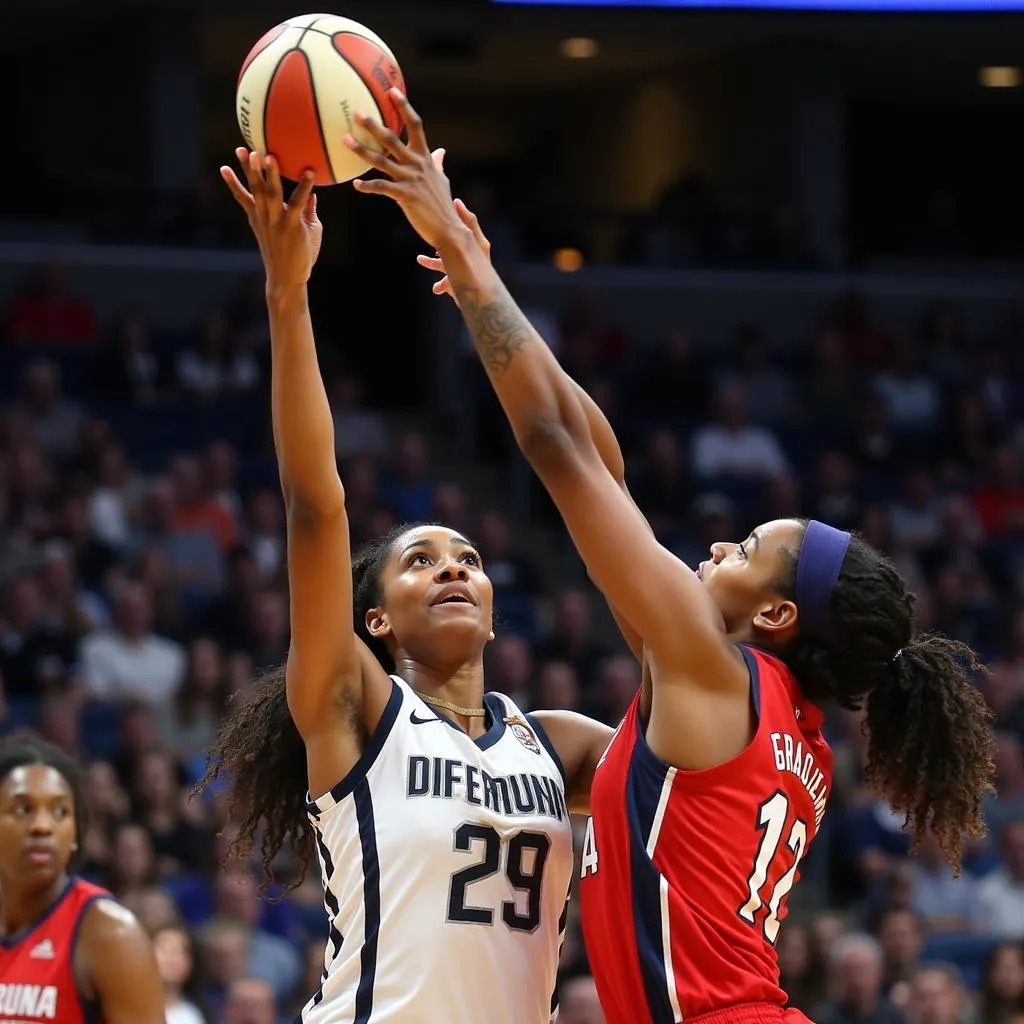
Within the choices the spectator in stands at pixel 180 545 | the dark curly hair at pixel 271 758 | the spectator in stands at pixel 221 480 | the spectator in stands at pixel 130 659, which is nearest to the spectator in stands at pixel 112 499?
the spectator in stands at pixel 180 545

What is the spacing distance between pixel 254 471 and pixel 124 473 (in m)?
0.90

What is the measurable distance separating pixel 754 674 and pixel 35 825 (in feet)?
6.44

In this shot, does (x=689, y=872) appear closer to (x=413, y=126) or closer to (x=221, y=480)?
(x=413, y=126)

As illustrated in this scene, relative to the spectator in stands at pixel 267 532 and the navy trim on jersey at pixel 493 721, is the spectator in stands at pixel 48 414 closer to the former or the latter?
the spectator in stands at pixel 267 532

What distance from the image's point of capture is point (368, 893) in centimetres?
352

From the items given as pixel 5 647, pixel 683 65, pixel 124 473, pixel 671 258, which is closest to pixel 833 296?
pixel 671 258

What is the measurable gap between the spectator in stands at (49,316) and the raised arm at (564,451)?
29.3ft

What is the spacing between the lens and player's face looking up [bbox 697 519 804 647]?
3521 millimetres

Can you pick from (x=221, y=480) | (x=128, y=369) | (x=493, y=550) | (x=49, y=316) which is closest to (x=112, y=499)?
(x=221, y=480)

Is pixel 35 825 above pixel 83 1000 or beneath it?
above

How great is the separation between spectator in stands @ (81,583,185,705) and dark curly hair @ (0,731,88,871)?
13.7ft

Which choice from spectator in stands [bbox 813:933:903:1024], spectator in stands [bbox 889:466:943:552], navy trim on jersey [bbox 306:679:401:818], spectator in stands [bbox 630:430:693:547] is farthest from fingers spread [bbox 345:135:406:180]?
spectator in stands [bbox 889:466:943:552]

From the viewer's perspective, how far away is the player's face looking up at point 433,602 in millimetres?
3748

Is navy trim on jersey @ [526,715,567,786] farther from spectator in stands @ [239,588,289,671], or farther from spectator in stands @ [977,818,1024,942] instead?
spectator in stands @ [977,818,1024,942]
